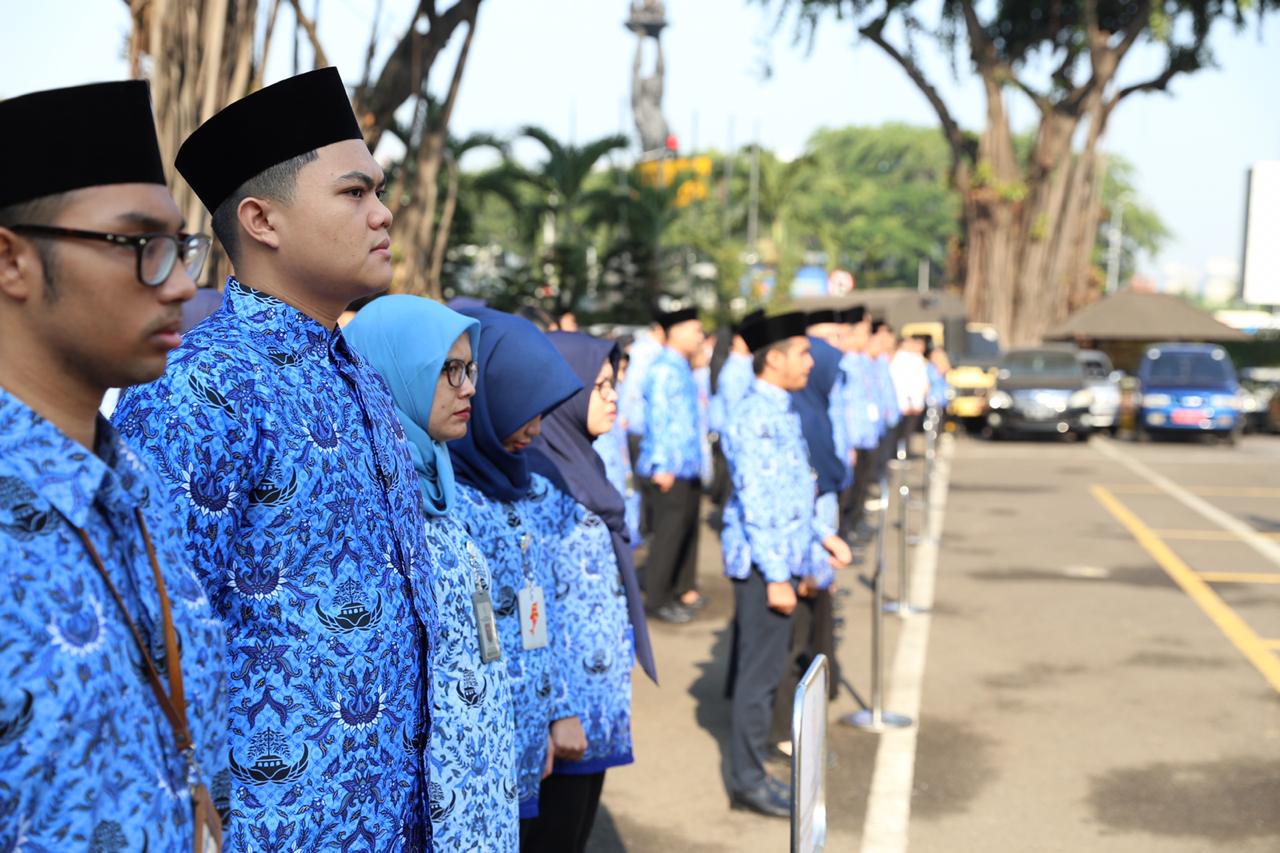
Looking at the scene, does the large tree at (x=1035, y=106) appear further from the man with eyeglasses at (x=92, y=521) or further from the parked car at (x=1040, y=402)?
the man with eyeglasses at (x=92, y=521)

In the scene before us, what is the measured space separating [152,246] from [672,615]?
8.37 m

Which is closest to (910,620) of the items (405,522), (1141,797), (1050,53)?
(1141,797)

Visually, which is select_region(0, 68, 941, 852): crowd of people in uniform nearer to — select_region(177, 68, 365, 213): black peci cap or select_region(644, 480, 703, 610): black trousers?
select_region(177, 68, 365, 213): black peci cap

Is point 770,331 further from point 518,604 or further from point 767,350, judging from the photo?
point 518,604

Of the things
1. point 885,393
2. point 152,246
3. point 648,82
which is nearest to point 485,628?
point 152,246

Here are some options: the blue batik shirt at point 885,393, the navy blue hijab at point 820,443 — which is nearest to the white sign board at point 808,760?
the navy blue hijab at point 820,443

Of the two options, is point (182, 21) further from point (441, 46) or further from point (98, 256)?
point (98, 256)

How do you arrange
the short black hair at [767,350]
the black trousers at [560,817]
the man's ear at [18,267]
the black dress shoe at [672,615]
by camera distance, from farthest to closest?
the black dress shoe at [672,615], the short black hair at [767,350], the black trousers at [560,817], the man's ear at [18,267]

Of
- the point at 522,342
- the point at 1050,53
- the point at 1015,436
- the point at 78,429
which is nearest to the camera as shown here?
the point at 78,429

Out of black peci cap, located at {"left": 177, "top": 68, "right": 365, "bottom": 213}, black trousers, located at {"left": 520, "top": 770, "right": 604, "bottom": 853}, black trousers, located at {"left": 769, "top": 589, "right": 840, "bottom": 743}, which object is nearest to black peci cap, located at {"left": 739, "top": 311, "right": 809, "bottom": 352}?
black trousers, located at {"left": 769, "top": 589, "right": 840, "bottom": 743}

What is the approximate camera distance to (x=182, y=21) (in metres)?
6.27

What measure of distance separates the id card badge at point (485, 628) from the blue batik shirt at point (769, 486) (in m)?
3.07

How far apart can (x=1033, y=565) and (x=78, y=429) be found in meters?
11.5

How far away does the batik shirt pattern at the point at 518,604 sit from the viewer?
348 cm
